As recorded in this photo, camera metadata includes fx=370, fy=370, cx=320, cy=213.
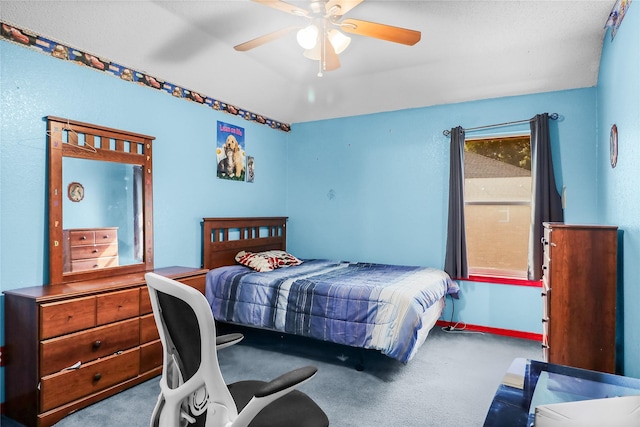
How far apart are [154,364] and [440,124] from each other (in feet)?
12.5

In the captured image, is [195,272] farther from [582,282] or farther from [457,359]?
[582,282]

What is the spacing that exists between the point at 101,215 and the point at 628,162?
12.3ft

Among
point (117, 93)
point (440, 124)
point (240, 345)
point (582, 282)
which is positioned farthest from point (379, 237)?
point (117, 93)

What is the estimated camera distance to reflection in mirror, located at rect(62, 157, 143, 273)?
9.21 ft

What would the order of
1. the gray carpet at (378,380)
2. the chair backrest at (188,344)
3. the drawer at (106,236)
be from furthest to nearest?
1. the drawer at (106,236)
2. the gray carpet at (378,380)
3. the chair backrest at (188,344)

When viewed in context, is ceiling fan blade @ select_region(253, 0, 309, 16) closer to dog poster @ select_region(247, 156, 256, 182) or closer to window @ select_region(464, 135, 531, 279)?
dog poster @ select_region(247, 156, 256, 182)

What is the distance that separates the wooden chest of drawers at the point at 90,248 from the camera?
2791mm

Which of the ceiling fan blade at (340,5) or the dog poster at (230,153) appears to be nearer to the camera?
the ceiling fan blade at (340,5)

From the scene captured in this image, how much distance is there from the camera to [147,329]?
2.85 m

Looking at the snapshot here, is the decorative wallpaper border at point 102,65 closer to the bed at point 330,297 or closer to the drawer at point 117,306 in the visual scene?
the bed at point 330,297

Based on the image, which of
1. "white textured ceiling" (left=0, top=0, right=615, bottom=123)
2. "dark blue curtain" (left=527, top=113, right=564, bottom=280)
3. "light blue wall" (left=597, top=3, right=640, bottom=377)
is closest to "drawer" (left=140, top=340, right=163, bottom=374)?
"white textured ceiling" (left=0, top=0, right=615, bottom=123)

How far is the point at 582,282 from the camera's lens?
233cm

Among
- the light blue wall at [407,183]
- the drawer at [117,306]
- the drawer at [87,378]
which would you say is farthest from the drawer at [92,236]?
the light blue wall at [407,183]

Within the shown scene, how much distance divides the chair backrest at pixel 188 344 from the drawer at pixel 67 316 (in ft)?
4.42
